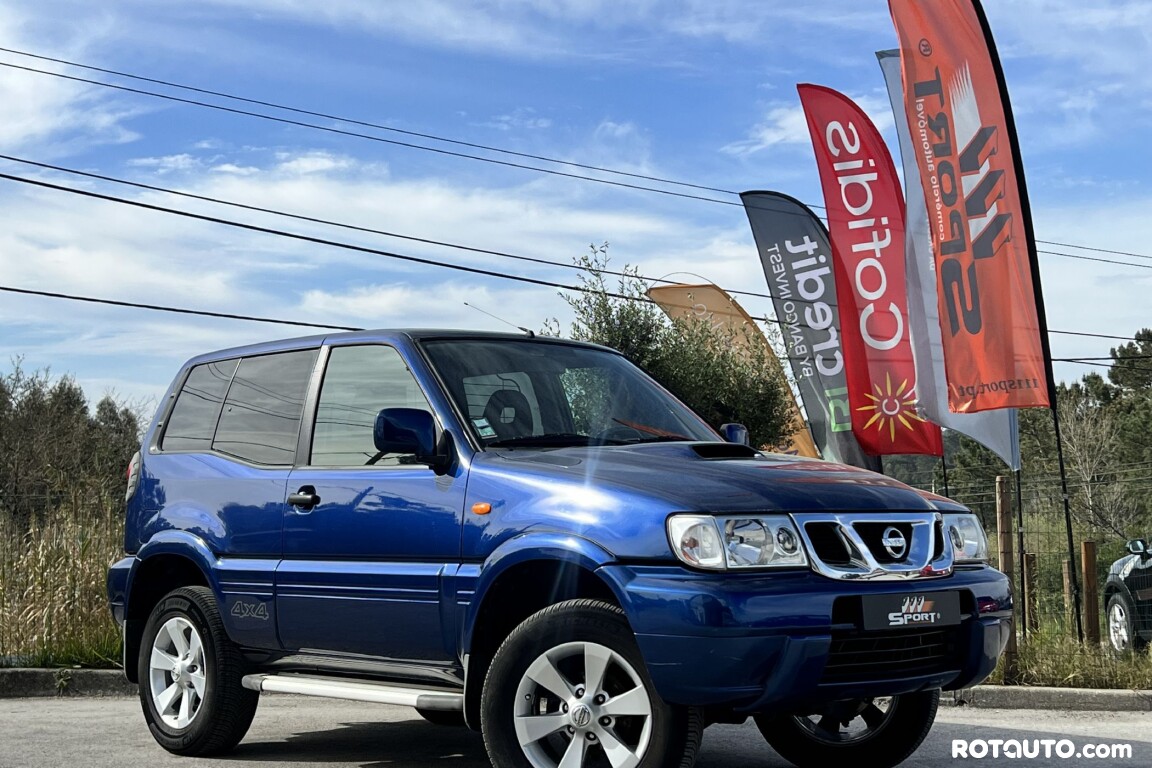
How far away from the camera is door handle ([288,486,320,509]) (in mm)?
5932

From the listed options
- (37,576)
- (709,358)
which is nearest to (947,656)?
(37,576)

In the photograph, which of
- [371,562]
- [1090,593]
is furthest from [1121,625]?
[371,562]

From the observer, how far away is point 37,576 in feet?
35.7

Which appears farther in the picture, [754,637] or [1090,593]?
[1090,593]

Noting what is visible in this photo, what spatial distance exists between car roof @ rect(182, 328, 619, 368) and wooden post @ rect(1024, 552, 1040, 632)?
5369mm

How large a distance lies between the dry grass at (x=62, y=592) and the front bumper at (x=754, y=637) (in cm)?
715

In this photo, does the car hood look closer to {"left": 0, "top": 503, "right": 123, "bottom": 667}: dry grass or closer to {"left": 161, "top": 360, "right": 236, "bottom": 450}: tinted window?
{"left": 161, "top": 360, "right": 236, "bottom": 450}: tinted window

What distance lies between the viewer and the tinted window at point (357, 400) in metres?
5.92

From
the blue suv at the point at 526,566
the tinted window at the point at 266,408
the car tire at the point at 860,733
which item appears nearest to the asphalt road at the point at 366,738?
the car tire at the point at 860,733

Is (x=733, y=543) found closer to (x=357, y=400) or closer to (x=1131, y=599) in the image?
(x=357, y=400)

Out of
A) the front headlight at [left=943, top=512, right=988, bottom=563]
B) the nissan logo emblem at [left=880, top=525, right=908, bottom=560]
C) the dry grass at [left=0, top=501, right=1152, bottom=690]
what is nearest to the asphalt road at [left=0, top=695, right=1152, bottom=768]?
the dry grass at [left=0, top=501, right=1152, bottom=690]

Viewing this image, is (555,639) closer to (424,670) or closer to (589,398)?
(424,670)

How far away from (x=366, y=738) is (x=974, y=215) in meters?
7.71

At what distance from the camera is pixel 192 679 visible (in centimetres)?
670
